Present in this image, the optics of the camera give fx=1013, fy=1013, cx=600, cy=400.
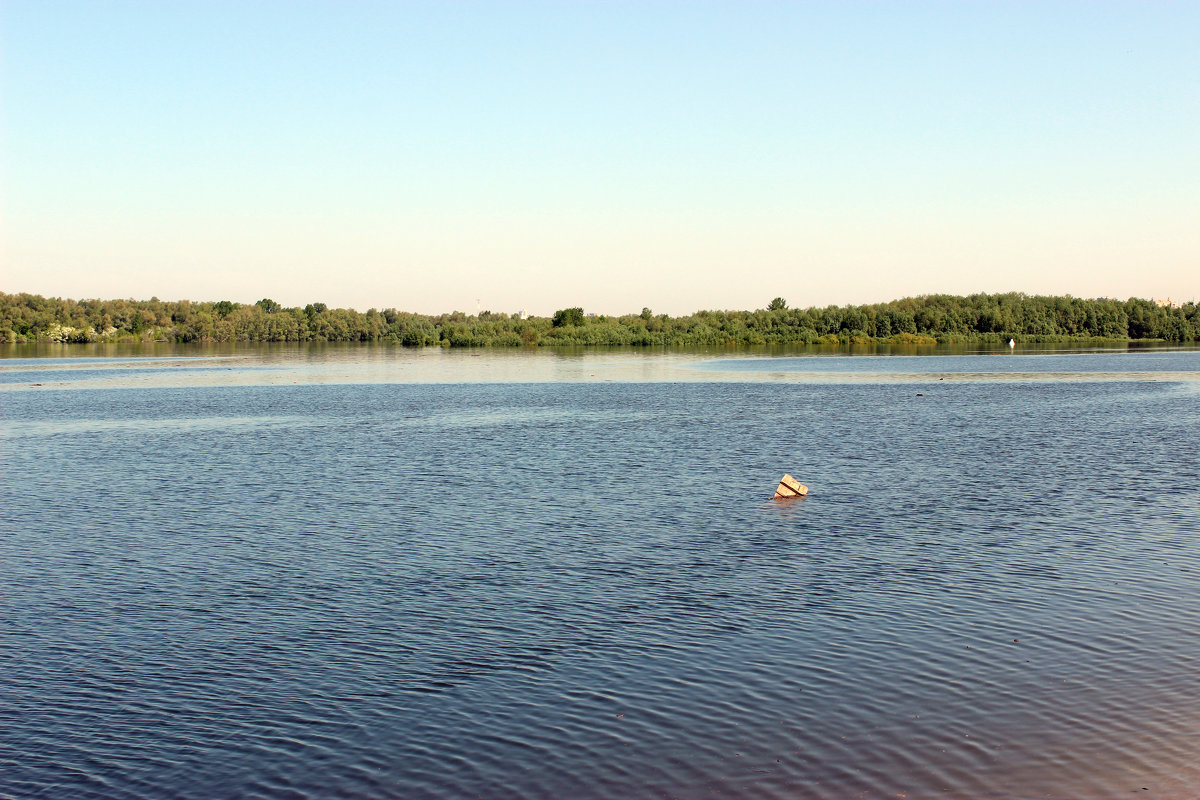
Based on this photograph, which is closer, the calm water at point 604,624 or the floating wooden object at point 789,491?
the calm water at point 604,624

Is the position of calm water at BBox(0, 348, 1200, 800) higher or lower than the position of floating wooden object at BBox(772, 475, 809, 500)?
lower

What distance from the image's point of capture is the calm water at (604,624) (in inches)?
388

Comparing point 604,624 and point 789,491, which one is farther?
point 789,491

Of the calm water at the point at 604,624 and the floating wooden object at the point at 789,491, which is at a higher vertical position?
the floating wooden object at the point at 789,491

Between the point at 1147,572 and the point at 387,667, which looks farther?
the point at 1147,572

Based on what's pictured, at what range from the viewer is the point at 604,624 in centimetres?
1452

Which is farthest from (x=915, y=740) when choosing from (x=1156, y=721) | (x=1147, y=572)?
(x=1147, y=572)

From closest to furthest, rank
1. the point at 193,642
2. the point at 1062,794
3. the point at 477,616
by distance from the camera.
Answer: the point at 1062,794
the point at 193,642
the point at 477,616

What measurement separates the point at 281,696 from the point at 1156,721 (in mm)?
9591

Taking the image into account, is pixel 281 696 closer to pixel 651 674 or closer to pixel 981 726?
pixel 651 674

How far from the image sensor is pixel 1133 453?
3262 cm

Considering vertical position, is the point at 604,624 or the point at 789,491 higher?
the point at 789,491

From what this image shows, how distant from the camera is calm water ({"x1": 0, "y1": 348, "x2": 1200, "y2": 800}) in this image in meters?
9.85

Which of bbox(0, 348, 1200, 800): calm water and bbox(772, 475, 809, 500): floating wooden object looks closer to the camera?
bbox(0, 348, 1200, 800): calm water
